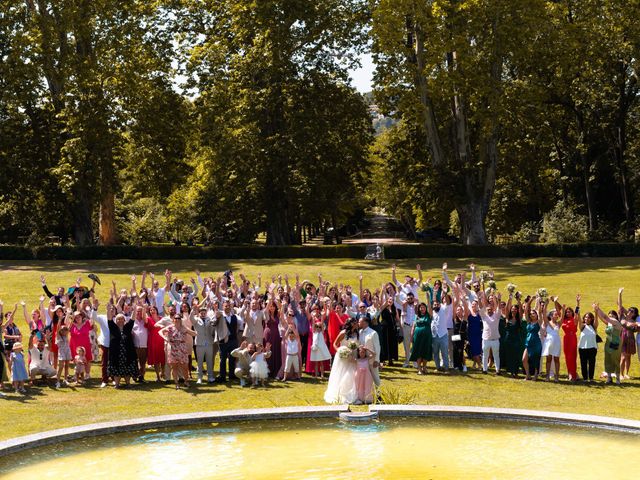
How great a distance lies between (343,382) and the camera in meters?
16.6

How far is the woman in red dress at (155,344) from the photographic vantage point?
1948cm

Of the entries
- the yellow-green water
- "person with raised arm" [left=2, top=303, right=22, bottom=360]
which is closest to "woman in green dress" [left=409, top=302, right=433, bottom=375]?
the yellow-green water

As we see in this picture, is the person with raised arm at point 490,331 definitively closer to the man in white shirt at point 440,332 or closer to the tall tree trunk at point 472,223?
the man in white shirt at point 440,332

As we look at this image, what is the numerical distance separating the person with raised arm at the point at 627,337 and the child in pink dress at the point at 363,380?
20.5 feet

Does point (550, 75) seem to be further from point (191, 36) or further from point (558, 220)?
point (191, 36)

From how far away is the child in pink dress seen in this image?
16.4m

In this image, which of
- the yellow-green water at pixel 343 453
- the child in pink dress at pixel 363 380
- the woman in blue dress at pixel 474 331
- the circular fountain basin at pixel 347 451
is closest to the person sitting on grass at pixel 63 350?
the circular fountain basin at pixel 347 451

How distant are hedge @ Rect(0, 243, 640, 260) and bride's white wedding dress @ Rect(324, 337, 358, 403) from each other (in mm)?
29547

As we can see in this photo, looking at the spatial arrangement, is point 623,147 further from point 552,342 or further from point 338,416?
point 338,416

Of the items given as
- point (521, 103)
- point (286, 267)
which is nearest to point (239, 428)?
point (286, 267)

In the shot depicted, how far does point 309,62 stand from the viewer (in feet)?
176

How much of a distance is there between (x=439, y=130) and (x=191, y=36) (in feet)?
51.3

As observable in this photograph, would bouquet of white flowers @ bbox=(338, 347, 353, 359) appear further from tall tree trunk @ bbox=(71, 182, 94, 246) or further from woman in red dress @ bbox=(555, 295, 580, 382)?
tall tree trunk @ bbox=(71, 182, 94, 246)

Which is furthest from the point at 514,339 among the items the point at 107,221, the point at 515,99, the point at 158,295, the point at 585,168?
the point at 585,168
